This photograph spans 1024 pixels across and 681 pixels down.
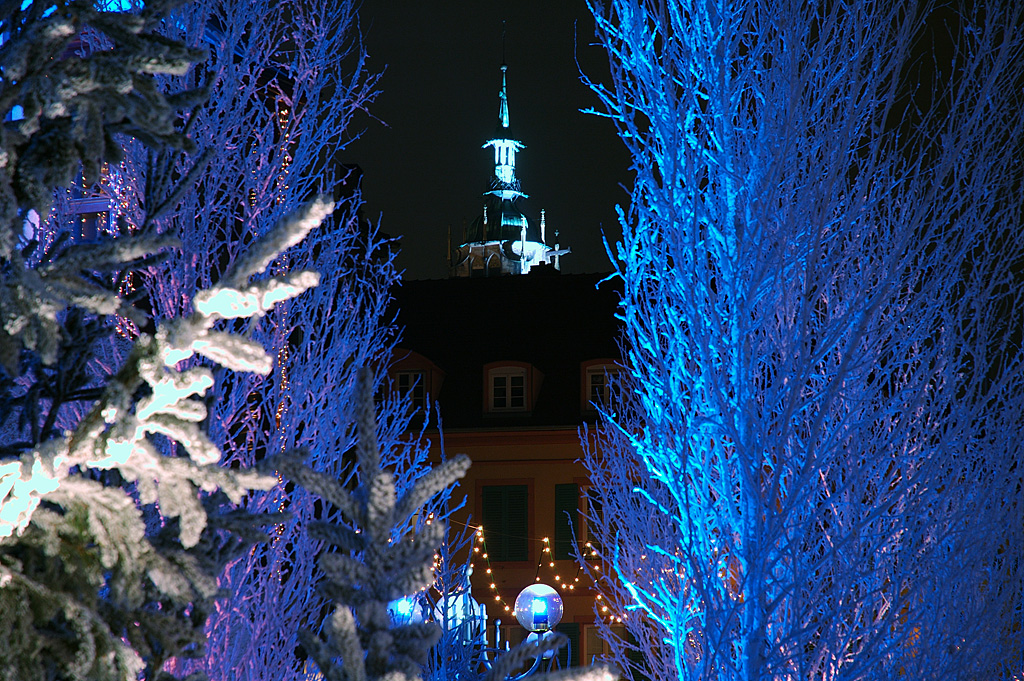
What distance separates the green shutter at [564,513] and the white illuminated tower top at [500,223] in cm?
6697

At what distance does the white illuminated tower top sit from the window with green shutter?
219 ft

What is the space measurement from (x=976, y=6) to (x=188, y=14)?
5619mm

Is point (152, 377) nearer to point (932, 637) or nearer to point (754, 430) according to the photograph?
point (754, 430)

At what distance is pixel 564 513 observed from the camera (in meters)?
21.0

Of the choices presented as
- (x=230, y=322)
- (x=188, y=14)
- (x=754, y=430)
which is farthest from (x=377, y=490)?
(x=188, y=14)

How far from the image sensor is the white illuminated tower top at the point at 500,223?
89.2m

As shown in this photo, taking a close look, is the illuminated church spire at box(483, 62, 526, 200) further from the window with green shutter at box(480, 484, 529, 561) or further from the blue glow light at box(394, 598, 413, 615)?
the blue glow light at box(394, 598, 413, 615)

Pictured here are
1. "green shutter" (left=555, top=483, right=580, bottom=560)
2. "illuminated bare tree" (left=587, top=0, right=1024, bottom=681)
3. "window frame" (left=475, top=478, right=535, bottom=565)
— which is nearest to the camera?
"illuminated bare tree" (left=587, top=0, right=1024, bottom=681)

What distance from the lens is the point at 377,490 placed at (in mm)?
1920

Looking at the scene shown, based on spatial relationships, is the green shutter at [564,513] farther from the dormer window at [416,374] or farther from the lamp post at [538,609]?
the lamp post at [538,609]

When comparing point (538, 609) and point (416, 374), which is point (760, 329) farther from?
point (416, 374)

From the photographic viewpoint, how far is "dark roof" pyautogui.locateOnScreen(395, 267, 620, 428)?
21938mm

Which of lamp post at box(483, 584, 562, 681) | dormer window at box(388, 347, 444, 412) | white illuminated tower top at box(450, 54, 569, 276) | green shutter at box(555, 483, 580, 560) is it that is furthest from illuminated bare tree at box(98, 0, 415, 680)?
white illuminated tower top at box(450, 54, 569, 276)

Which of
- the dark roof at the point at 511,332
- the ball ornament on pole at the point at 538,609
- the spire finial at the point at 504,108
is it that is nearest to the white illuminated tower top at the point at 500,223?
the spire finial at the point at 504,108
